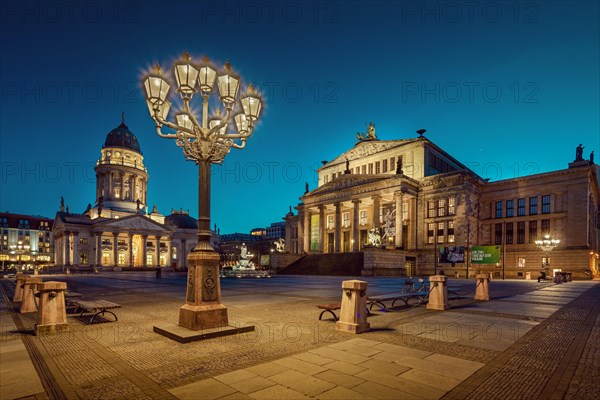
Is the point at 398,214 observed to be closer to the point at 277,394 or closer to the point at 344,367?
the point at 344,367

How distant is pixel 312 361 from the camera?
6.70 m

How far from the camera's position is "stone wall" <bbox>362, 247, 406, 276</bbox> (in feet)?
145

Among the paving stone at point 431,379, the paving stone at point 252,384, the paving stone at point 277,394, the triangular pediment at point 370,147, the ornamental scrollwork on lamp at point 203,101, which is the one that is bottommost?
the paving stone at point 431,379

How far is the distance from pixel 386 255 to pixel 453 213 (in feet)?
43.5

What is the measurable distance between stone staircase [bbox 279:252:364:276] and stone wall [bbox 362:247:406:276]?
5.21 feet

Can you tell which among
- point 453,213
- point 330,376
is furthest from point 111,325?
point 453,213

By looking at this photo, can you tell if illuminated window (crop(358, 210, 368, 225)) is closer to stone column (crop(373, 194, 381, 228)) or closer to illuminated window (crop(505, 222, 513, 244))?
stone column (crop(373, 194, 381, 228))

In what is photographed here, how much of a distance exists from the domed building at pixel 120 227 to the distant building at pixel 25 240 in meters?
34.6

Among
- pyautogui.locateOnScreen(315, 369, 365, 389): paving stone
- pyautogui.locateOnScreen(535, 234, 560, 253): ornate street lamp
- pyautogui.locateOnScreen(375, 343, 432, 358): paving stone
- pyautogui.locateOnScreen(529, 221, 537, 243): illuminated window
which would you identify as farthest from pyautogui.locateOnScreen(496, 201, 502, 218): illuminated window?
pyautogui.locateOnScreen(315, 369, 365, 389): paving stone

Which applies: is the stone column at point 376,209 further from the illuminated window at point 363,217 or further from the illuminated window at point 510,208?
the illuminated window at point 510,208

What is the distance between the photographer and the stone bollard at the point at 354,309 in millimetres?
9195

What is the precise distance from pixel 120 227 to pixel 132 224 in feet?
10.1

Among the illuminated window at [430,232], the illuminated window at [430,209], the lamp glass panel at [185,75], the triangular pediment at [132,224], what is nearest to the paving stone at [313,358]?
the lamp glass panel at [185,75]

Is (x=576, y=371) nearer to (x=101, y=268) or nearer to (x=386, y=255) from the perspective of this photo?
(x=386, y=255)
